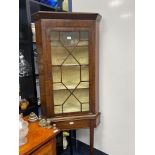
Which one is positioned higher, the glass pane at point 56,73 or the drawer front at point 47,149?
the glass pane at point 56,73

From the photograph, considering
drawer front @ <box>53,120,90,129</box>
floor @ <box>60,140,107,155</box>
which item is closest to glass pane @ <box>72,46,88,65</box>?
drawer front @ <box>53,120,90,129</box>

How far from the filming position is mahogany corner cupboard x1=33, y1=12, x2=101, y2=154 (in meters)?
1.50

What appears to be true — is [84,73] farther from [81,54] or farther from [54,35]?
[54,35]

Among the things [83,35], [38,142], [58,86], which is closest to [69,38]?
[83,35]

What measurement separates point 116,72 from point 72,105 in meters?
0.53

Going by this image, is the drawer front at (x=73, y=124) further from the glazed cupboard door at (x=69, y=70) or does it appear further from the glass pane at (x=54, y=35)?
the glass pane at (x=54, y=35)

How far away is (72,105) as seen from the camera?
5.76 feet

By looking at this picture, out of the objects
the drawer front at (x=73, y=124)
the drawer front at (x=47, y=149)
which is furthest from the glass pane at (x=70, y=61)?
the drawer front at (x=47, y=149)

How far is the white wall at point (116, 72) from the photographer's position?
1623mm
